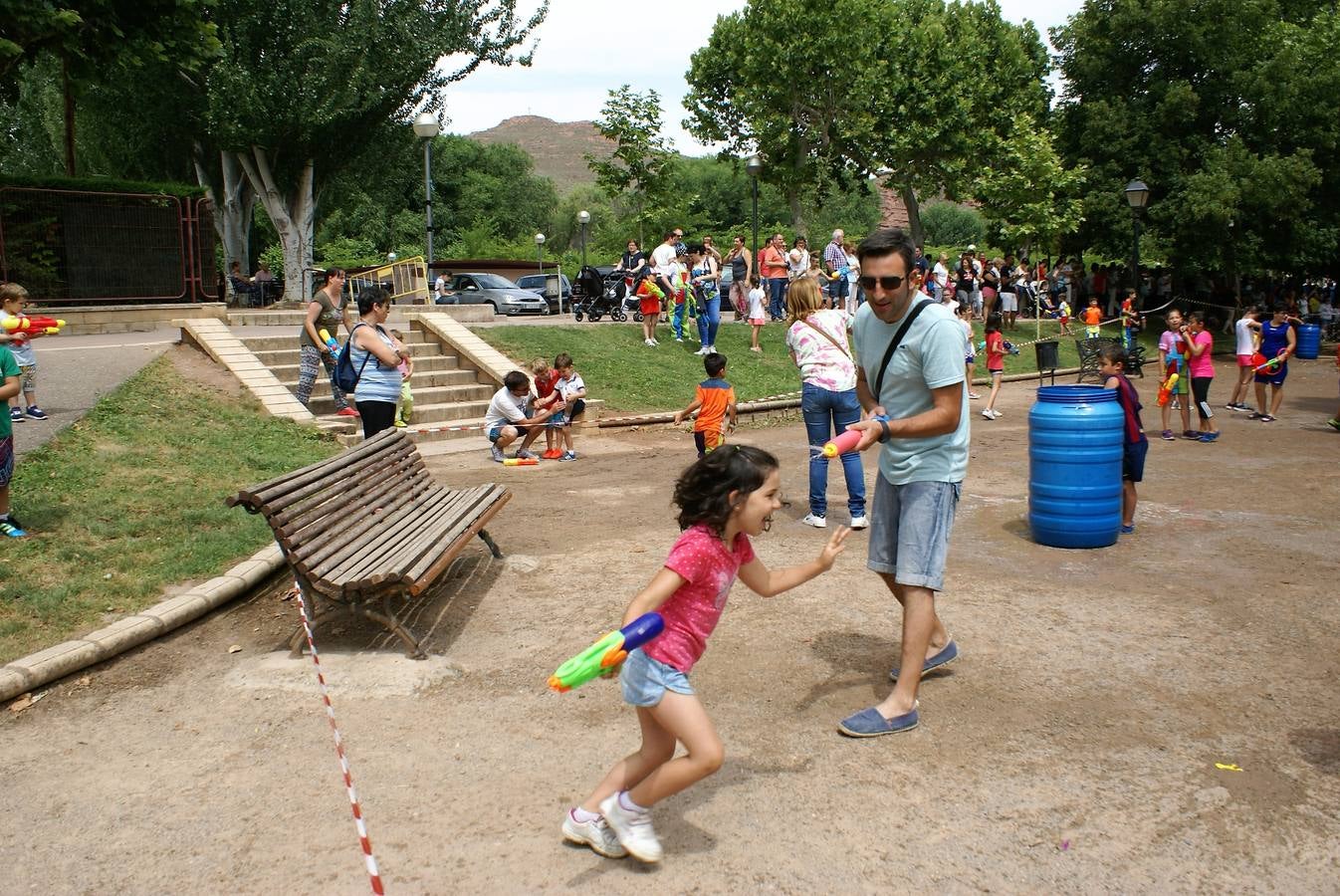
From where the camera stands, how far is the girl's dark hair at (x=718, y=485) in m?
3.39

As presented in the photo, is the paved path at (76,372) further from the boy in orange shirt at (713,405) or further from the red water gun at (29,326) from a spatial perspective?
the boy in orange shirt at (713,405)

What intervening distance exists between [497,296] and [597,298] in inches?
418

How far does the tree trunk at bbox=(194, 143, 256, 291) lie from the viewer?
101ft

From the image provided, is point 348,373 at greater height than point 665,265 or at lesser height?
lesser

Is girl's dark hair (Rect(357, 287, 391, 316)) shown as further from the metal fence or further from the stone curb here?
the metal fence

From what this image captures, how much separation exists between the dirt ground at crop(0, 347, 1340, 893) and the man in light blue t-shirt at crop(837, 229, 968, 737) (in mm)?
251

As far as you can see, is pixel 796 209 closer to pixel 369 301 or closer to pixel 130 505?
pixel 369 301

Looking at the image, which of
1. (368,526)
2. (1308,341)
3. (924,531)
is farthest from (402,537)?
(1308,341)

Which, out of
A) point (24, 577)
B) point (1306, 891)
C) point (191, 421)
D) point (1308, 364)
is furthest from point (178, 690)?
point (1308, 364)

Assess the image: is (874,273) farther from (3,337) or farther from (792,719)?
(3,337)

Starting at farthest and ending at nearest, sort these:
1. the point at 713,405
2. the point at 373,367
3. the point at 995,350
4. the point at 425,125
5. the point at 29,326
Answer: the point at 425,125, the point at 995,350, the point at 713,405, the point at 373,367, the point at 29,326

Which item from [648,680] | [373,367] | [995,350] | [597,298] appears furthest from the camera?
[597,298]

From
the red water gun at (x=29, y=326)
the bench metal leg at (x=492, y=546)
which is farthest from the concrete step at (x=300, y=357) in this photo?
the bench metal leg at (x=492, y=546)

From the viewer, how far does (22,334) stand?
22.5 feet
